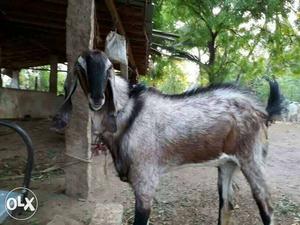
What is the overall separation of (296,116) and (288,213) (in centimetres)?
2009

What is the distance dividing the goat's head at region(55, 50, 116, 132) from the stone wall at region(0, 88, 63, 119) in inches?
261

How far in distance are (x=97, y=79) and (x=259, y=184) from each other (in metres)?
1.58

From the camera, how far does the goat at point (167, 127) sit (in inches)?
108

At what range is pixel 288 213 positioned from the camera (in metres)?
4.32

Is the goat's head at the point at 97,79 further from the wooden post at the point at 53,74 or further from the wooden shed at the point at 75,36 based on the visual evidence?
the wooden post at the point at 53,74

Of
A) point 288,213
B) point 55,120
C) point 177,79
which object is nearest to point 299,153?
point 288,213

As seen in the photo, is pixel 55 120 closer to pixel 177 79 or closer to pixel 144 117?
pixel 144 117

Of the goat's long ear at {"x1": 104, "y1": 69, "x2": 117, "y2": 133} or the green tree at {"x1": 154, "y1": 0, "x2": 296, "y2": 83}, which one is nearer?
the goat's long ear at {"x1": 104, "y1": 69, "x2": 117, "y2": 133}

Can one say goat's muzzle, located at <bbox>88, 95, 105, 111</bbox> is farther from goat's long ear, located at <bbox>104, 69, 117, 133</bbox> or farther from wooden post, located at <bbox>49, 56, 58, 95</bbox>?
wooden post, located at <bbox>49, 56, 58, 95</bbox>

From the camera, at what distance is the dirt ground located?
392 centimetres

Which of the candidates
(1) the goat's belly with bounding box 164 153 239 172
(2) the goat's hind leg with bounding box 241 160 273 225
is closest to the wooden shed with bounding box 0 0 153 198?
(1) the goat's belly with bounding box 164 153 239 172

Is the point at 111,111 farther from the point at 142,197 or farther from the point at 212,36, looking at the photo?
the point at 212,36

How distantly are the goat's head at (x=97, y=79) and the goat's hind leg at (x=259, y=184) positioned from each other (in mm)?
1162

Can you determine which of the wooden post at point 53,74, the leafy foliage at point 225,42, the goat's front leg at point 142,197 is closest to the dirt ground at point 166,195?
the goat's front leg at point 142,197
